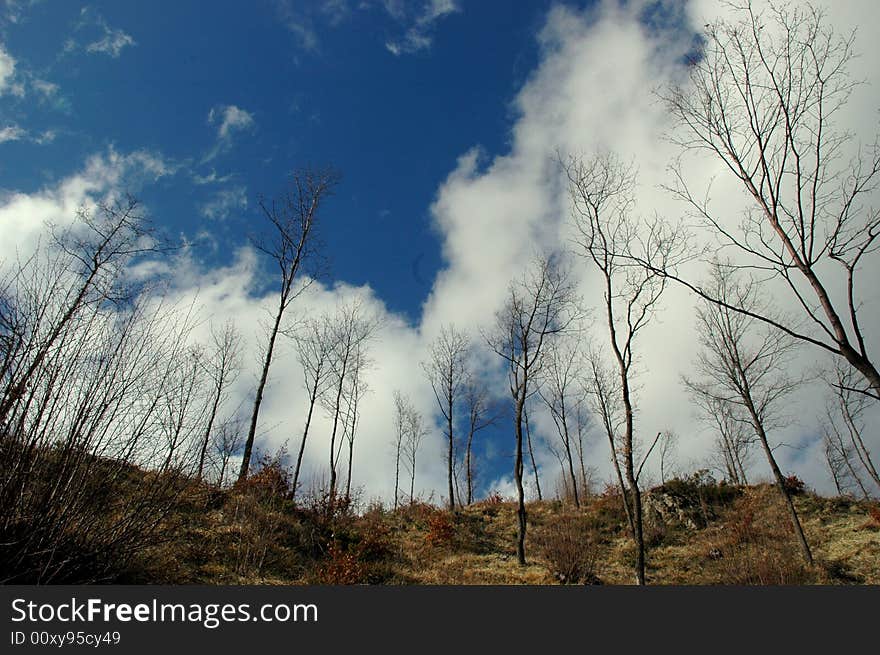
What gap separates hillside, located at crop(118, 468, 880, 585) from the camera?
390 inches

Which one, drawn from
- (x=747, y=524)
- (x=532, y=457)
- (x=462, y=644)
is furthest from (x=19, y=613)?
(x=532, y=457)

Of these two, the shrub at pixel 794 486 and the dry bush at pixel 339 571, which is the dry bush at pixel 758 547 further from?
the dry bush at pixel 339 571

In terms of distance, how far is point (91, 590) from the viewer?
3.36 m

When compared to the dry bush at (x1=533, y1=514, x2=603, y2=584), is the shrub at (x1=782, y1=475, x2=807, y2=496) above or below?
above

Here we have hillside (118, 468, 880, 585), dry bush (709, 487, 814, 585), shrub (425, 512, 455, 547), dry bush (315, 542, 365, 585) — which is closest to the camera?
hillside (118, 468, 880, 585)

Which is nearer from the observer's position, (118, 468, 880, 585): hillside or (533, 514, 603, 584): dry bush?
(118, 468, 880, 585): hillside

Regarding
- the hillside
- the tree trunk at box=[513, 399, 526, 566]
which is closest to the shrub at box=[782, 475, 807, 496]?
the hillside

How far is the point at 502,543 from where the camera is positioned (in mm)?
17406

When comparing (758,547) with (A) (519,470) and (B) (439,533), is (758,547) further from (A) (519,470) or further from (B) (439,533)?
(B) (439,533)

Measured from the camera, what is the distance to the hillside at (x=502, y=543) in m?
9.91

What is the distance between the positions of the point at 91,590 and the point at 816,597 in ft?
18.3

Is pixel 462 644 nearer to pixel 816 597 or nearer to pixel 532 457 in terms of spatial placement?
pixel 816 597

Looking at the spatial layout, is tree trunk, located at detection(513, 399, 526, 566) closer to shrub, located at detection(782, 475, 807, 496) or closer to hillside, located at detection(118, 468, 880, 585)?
hillside, located at detection(118, 468, 880, 585)

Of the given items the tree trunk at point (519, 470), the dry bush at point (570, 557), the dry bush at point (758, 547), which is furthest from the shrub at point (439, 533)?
the dry bush at point (758, 547)
